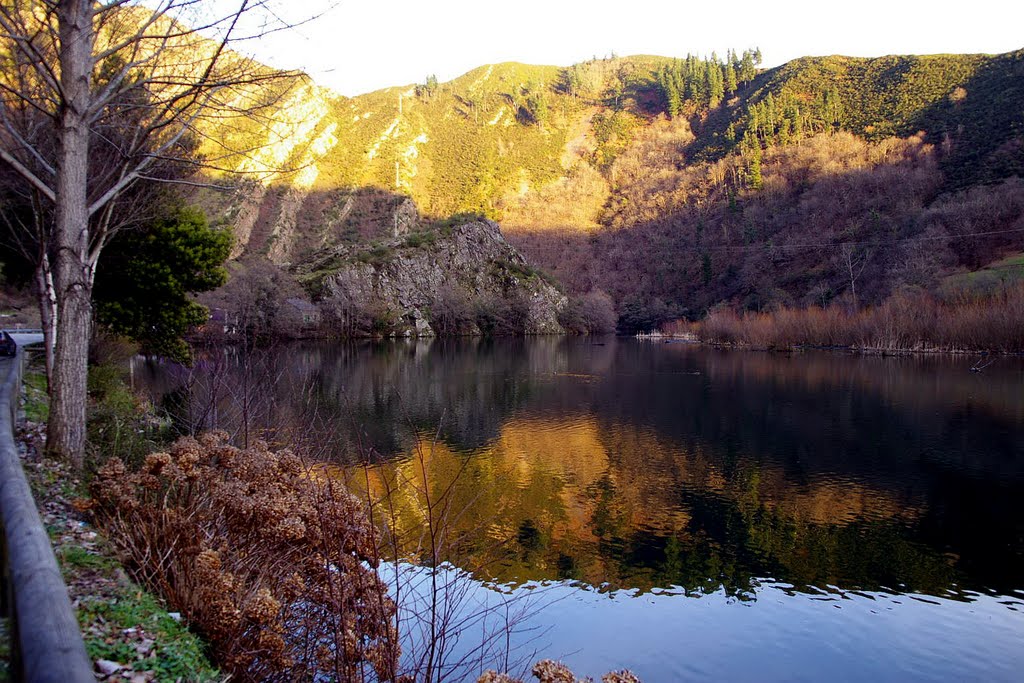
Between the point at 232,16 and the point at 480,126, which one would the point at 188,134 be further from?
the point at 480,126

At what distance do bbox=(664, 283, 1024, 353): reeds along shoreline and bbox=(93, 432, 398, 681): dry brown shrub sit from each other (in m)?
44.7

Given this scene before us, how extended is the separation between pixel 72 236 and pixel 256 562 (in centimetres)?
471

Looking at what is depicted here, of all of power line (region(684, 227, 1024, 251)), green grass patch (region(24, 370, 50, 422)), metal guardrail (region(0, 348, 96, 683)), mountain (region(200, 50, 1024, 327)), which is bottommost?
green grass patch (region(24, 370, 50, 422))

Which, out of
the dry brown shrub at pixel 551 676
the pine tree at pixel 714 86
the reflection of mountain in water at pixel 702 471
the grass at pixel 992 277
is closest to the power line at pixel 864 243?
the grass at pixel 992 277

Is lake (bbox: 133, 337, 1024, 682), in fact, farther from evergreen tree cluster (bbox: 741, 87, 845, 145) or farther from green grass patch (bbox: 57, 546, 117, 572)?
evergreen tree cluster (bbox: 741, 87, 845, 145)

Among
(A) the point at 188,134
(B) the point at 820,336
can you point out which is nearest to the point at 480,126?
(B) the point at 820,336

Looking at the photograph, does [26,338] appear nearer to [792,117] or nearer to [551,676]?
[551,676]

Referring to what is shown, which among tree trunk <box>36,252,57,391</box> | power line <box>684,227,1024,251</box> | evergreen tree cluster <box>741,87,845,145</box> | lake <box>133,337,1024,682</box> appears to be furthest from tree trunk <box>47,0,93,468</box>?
evergreen tree cluster <box>741,87,845,145</box>

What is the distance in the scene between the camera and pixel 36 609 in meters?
2.20

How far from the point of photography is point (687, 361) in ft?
142

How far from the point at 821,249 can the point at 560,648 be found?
84603 mm

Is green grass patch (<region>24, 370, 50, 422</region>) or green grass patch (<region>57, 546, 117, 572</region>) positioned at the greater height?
green grass patch (<region>24, 370, 50, 422</region>)

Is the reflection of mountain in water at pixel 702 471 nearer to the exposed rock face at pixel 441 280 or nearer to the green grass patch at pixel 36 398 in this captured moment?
the green grass patch at pixel 36 398

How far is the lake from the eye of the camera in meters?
7.71
